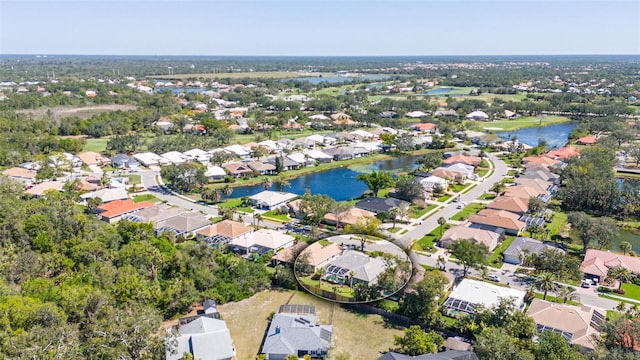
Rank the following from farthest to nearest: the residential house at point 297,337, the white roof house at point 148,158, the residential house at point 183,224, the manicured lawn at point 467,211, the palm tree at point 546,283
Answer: the white roof house at point 148,158 → the manicured lawn at point 467,211 → the residential house at point 183,224 → the palm tree at point 546,283 → the residential house at point 297,337

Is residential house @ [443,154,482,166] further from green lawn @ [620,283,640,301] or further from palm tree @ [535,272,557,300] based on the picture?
palm tree @ [535,272,557,300]

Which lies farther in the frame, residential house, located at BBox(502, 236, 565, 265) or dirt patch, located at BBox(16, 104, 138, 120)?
dirt patch, located at BBox(16, 104, 138, 120)

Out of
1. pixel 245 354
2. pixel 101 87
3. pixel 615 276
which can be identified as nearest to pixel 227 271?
pixel 245 354

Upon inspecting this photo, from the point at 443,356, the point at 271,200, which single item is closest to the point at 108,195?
the point at 271,200

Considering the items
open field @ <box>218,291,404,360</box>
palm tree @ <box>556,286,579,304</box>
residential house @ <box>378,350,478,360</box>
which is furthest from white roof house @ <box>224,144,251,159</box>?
residential house @ <box>378,350,478,360</box>

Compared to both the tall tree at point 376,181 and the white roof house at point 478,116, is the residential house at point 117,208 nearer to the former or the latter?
the tall tree at point 376,181

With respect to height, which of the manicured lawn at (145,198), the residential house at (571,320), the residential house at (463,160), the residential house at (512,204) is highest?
the residential house at (463,160)

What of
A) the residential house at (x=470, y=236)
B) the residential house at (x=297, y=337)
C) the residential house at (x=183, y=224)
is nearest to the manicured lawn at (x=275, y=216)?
the residential house at (x=183, y=224)
